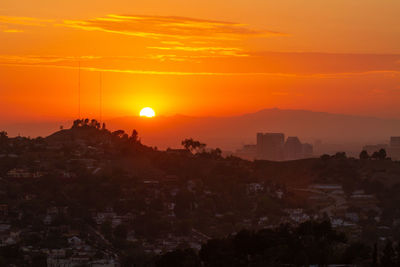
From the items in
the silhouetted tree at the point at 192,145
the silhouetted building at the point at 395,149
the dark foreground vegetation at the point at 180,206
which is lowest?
the dark foreground vegetation at the point at 180,206

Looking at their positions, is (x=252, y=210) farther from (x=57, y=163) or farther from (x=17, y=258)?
(x=17, y=258)

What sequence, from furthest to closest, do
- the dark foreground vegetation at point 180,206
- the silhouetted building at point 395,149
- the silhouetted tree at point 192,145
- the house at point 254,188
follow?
the silhouetted building at point 395,149 < the silhouetted tree at point 192,145 < the house at point 254,188 < the dark foreground vegetation at point 180,206

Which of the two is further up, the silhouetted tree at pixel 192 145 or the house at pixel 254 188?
the silhouetted tree at pixel 192 145

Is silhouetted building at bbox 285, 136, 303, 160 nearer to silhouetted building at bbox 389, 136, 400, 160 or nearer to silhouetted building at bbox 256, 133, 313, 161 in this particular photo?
silhouetted building at bbox 256, 133, 313, 161

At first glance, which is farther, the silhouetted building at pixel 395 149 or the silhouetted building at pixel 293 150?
the silhouetted building at pixel 293 150

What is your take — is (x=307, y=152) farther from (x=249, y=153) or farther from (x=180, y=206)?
(x=180, y=206)

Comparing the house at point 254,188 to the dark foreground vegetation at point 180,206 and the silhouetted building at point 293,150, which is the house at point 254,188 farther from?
the silhouetted building at point 293,150

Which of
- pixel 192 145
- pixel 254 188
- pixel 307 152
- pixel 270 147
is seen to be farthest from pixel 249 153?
pixel 254 188

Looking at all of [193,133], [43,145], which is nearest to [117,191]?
[43,145]

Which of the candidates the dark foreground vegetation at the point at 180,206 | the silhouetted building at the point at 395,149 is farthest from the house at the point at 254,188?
the silhouetted building at the point at 395,149
